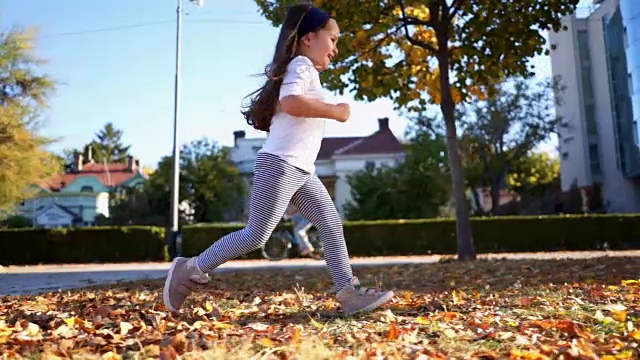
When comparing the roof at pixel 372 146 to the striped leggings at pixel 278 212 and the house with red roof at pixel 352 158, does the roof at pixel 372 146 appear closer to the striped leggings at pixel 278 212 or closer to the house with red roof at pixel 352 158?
the house with red roof at pixel 352 158

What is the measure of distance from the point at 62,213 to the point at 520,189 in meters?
36.5

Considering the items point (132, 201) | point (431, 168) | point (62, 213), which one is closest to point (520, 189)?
point (431, 168)

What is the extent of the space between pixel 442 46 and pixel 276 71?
7.30 metres

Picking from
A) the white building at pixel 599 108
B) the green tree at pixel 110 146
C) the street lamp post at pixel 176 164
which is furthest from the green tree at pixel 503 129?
the green tree at pixel 110 146

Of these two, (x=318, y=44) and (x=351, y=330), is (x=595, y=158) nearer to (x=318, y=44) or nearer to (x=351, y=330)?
(x=318, y=44)

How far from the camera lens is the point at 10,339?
2678 millimetres

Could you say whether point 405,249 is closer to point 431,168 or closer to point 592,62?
point 431,168

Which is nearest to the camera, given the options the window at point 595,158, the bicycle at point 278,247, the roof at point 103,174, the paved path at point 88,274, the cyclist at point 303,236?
the paved path at point 88,274

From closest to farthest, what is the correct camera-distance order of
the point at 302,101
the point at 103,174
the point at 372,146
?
the point at 302,101 → the point at 372,146 → the point at 103,174

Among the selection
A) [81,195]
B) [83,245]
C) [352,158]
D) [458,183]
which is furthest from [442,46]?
[81,195]

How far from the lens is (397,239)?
69.1 feet

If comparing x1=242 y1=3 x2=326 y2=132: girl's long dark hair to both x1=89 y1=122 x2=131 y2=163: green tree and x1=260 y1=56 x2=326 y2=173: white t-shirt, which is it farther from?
x1=89 y1=122 x2=131 y2=163: green tree

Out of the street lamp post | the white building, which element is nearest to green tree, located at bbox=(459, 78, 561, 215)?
the white building

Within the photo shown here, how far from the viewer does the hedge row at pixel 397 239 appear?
68.0 feet
